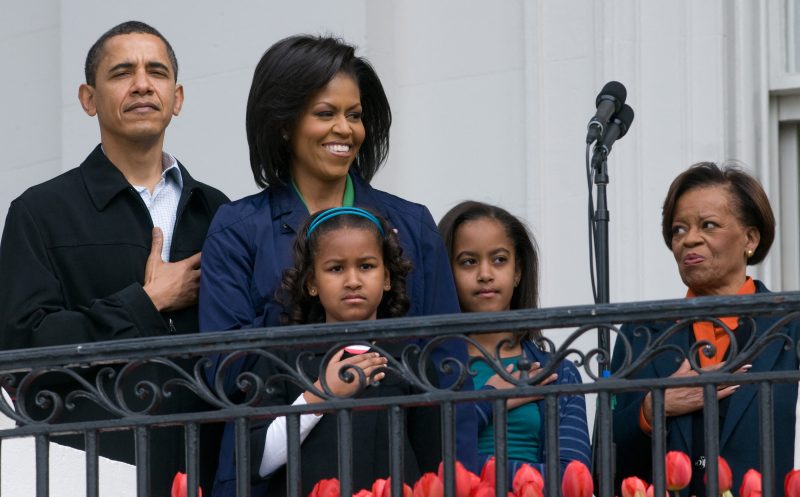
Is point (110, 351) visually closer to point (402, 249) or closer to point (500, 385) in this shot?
point (402, 249)

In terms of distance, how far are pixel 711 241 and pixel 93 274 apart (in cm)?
167

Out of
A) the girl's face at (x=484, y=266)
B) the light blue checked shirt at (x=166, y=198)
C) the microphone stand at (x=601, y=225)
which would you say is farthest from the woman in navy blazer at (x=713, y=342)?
the light blue checked shirt at (x=166, y=198)

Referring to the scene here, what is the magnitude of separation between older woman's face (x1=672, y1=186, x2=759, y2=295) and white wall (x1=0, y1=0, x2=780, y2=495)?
45.6 inches

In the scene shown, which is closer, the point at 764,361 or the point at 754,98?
the point at 764,361

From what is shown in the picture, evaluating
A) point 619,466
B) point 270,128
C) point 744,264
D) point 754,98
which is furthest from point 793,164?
point 270,128

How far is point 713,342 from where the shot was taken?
486 centimetres

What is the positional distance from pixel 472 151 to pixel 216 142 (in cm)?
96

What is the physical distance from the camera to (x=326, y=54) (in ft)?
16.4

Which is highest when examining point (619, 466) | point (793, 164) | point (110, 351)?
point (793, 164)

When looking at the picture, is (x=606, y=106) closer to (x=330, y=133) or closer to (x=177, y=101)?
(x=330, y=133)

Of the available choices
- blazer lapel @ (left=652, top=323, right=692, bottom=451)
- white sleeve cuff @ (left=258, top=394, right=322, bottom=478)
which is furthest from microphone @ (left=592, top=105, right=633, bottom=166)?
white sleeve cuff @ (left=258, top=394, right=322, bottom=478)

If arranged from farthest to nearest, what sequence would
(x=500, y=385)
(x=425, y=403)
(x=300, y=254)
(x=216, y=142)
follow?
(x=216, y=142) → (x=500, y=385) → (x=300, y=254) → (x=425, y=403)

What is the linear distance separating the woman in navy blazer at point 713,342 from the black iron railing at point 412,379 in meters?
0.77

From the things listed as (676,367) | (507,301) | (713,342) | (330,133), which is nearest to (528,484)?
(713,342)
